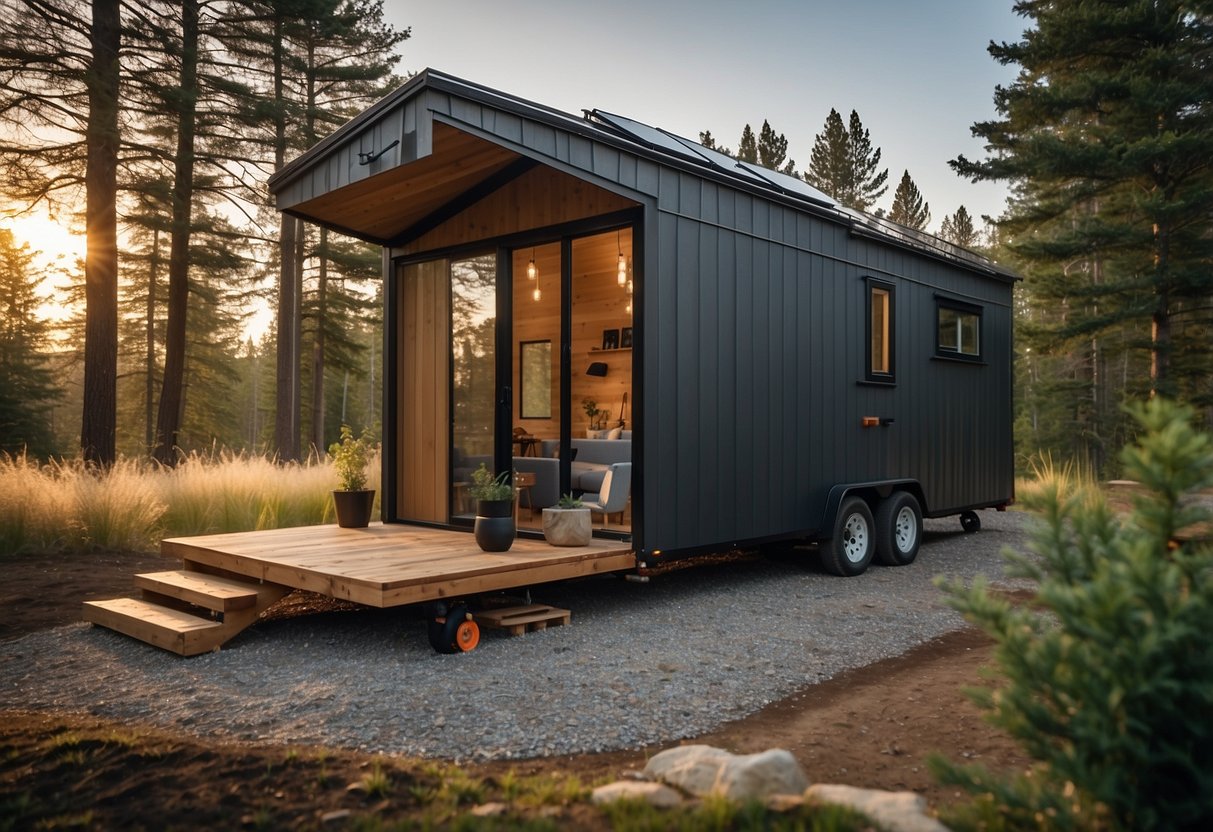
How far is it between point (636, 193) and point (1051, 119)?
1168 centimetres

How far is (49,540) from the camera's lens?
7195mm

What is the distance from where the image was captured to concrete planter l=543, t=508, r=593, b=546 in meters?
5.43

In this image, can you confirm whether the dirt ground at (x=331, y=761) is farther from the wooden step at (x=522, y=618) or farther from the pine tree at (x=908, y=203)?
the pine tree at (x=908, y=203)

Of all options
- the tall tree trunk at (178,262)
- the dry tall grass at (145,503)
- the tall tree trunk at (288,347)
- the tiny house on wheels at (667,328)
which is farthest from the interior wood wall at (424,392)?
the tall tree trunk at (288,347)

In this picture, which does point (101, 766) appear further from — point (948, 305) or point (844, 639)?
point (948, 305)

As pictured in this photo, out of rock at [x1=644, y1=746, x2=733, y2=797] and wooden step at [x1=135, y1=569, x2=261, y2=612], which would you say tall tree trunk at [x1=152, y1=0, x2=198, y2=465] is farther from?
rock at [x1=644, y1=746, x2=733, y2=797]

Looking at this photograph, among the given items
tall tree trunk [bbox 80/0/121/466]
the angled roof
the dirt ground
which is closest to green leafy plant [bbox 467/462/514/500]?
the angled roof

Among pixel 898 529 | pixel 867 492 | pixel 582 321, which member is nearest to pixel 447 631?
pixel 867 492

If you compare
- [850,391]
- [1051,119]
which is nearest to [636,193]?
[850,391]

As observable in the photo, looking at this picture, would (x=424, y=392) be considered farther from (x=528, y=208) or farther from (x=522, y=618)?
(x=522, y=618)

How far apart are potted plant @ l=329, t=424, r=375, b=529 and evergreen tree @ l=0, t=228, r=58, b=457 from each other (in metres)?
9.62

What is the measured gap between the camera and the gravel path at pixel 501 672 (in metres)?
3.17

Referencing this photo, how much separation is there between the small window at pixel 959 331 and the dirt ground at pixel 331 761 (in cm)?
534

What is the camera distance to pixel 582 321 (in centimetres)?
1048
